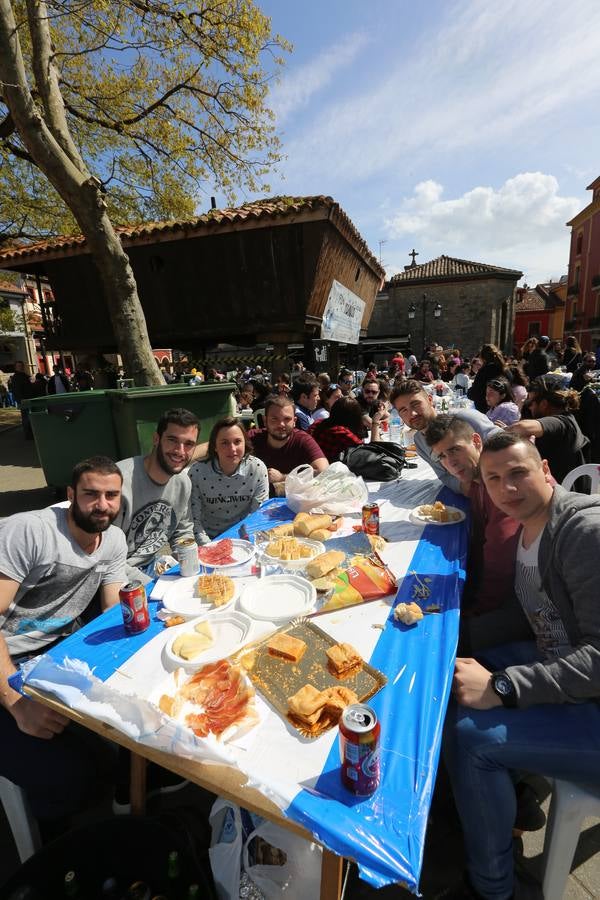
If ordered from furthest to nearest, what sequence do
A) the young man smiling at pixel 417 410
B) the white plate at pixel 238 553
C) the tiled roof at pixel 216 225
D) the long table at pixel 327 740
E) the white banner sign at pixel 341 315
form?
the white banner sign at pixel 341 315
the tiled roof at pixel 216 225
the young man smiling at pixel 417 410
the white plate at pixel 238 553
the long table at pixel 327 740

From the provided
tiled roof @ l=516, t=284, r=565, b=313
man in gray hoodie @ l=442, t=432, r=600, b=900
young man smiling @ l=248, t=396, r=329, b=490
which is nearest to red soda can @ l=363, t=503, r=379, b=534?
man in gray hoodie @ l=442, t=432, r=600, b=900

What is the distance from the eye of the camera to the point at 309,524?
9.18 feet

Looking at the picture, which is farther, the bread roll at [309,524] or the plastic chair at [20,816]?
the bread roll at [309,524]

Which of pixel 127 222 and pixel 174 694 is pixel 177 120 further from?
pixel 174 694

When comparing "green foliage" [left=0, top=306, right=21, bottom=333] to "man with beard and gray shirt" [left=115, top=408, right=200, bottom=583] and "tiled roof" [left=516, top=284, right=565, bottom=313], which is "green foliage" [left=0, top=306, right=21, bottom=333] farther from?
"tiled roof" [left=516, top=284, right=565, bottom=313]

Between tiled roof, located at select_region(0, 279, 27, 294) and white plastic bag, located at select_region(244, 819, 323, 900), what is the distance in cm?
3529

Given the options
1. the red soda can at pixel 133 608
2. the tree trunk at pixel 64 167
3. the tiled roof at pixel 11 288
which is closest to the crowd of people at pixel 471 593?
the red soda can at pixel 133 608

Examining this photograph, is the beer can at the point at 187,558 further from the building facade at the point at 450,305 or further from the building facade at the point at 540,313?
the building facade at the point at 540,313

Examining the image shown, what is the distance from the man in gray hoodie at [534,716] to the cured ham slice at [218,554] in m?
1.34

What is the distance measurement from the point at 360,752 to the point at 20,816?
1.80m

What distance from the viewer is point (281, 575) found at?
221cm

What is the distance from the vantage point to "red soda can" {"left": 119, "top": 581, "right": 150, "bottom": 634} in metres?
1.82

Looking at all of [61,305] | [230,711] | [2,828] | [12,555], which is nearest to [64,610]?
[12,555]

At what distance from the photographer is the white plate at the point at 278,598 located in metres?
1.91
